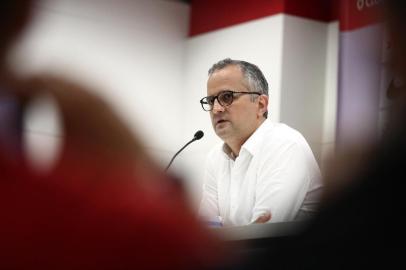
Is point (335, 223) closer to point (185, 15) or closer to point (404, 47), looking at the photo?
point (404, 47)

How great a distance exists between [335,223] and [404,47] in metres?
0.11

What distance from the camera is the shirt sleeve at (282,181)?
242 cm

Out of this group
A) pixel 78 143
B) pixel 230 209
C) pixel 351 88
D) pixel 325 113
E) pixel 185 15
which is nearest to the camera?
pixel 78 143

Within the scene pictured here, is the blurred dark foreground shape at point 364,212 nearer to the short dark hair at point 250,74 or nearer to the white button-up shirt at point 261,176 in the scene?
the white button-up shirt at point 261,176

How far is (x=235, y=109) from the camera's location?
277cm

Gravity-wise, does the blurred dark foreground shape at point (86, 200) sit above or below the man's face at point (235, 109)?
below

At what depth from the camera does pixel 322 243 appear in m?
0.51

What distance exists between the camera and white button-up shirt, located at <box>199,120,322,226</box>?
2.46 metres

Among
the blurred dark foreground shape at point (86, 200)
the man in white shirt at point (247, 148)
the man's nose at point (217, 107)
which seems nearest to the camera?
the blurred dark foreground shape at point (86, 200)

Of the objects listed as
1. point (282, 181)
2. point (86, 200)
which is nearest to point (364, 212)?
point (86, 200)

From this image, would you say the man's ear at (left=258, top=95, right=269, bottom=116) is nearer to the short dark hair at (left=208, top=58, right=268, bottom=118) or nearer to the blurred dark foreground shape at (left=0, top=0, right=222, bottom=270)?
the short dark hair at (left=208, top=58, right=268, bottom=118)

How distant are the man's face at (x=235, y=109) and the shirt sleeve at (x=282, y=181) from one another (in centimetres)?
15

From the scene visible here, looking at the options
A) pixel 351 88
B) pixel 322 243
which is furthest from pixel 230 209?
pixel 322 243

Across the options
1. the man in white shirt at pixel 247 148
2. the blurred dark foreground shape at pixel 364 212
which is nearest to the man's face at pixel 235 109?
the man in white shirt at pixel 247 148
